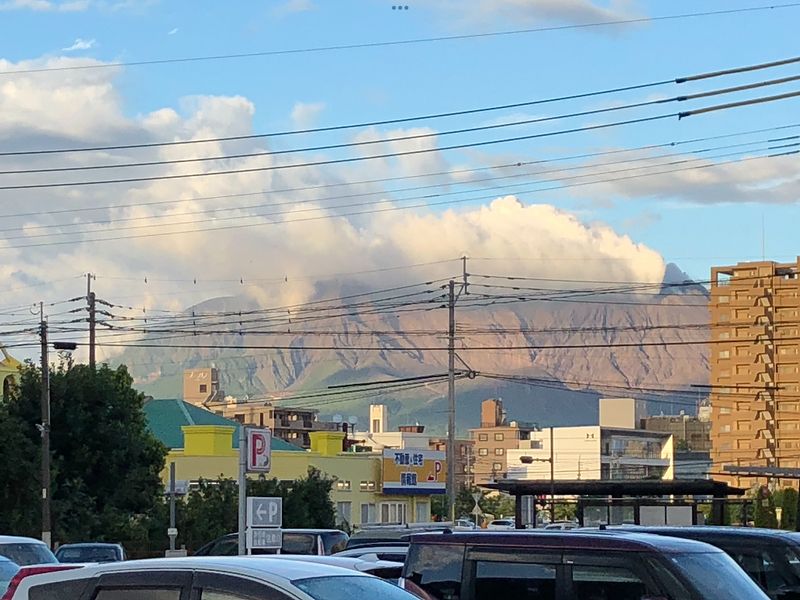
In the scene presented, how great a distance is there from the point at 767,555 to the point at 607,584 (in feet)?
12.2

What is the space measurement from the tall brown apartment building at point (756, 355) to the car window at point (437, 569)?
158 meters

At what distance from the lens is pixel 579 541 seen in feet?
41.3

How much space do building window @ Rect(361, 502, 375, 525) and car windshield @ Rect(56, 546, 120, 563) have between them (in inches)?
1320

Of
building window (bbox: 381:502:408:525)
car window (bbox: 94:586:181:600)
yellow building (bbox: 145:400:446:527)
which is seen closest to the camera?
car window (bbox: 94:586:181:600)

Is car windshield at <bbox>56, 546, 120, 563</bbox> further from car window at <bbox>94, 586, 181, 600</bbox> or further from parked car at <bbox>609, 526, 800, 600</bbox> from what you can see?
car window at <bbox>94, 586, 181, 600</bbox>

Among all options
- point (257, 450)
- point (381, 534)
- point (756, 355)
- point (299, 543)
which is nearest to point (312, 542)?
point (299, 543)

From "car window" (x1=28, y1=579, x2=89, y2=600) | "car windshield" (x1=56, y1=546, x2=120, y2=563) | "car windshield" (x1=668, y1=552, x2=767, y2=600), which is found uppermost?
"car window" (x1=28, y1=579, x2=89, y2=600)

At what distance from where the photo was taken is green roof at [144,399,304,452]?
253ft

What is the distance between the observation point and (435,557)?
13.8 m

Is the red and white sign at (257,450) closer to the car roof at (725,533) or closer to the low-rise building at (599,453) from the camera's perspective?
the car roof at (725,533)

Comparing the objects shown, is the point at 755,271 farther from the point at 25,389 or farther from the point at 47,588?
the point at 47,588

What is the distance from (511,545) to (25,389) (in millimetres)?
48711

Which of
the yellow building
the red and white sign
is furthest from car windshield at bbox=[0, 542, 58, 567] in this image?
the yellow building

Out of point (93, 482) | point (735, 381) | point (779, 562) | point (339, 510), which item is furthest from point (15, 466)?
point (735, 381)
